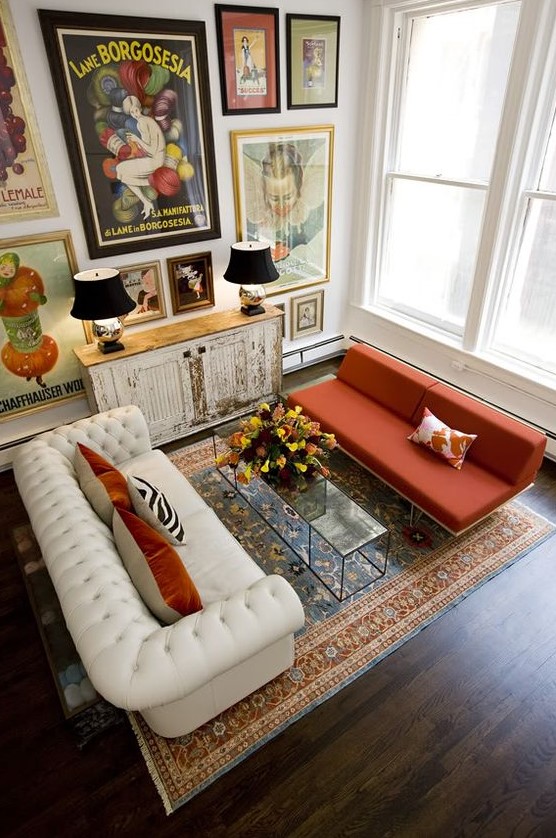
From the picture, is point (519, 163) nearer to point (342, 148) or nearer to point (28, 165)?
point (342, 148)

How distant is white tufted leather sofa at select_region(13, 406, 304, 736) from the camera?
6.07ft

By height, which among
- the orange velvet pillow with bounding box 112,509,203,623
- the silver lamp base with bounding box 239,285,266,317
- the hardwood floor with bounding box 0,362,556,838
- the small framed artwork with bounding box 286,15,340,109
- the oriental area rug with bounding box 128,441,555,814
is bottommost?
the hardwood floor with bounding box 0,362,556,838

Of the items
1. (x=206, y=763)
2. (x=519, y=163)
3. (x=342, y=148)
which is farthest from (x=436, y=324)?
(x=206, y=763)

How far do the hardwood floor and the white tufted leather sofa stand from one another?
1.02 feet

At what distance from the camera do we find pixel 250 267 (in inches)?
159

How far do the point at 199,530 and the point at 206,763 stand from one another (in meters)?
1.05

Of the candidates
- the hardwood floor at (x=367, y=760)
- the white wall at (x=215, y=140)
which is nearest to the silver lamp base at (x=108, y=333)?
the white wall at (x=215, y=140)

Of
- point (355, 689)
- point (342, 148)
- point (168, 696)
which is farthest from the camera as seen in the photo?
point (342, 148)

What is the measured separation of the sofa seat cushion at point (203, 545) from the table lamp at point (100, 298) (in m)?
0.98

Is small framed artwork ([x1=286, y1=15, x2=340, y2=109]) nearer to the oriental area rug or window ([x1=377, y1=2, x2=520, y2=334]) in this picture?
window ([x1=377, y1=2, x2=520, y2=334])

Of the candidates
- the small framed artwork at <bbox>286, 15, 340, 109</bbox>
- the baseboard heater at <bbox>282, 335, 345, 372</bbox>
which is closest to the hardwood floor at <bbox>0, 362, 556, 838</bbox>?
the baseboard heater at <bbox>282, 335, 345, 372</bbox>

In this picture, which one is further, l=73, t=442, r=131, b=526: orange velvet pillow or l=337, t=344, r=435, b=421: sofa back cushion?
l=337, t=344, r=435, b=421: sofa back cushion

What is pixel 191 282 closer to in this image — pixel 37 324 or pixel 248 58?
pixel 37 324

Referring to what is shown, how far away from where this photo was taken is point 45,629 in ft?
8.89
